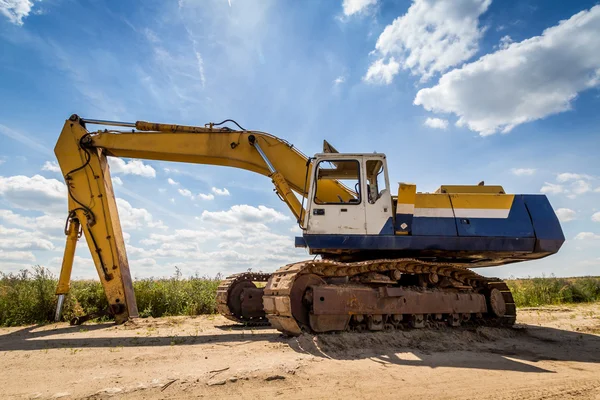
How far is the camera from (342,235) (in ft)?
23.1

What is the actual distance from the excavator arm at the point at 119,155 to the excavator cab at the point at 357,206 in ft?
3.60

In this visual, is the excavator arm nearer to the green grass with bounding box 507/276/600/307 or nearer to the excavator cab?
the excavator cab

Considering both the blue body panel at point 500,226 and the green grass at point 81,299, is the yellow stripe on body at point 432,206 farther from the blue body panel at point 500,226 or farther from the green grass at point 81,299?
the green grass at point 81,299

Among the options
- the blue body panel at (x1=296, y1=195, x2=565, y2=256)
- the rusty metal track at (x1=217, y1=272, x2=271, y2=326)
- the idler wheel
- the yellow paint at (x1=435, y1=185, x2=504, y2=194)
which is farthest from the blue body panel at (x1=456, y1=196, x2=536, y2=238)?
the rusty metal track at (x1=217, y1=272, x2=271, y2=326)

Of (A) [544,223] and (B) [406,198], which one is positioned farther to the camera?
(A) [544,223]

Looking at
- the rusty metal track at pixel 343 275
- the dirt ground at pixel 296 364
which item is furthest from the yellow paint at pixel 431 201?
the dirt ground at pixel 296 364

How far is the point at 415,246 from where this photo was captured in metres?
7.16

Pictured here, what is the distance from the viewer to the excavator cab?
23.3 ft

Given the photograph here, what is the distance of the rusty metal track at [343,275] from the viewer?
6.11 m

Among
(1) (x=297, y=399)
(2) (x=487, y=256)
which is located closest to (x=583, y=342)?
(2) (x=487, y=256)

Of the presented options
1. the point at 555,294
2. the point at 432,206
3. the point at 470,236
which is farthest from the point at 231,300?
the point at 555,294

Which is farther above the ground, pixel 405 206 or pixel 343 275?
pixel 405 206

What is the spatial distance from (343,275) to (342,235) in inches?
29.2

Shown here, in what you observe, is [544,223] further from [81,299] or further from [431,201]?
[81,299]
